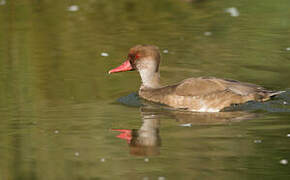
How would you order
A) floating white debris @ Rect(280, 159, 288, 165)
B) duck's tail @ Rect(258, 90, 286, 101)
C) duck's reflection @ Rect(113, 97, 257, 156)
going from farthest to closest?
1. duck's tail @ Rect(258, 90, 286, 101)
2. duck's reflection @ Rect(113, 97, 257, 156)
3. floating white debris @ Rect(280, 159, 288, 165)

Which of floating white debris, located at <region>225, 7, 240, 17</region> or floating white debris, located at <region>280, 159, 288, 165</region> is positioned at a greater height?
floating white debris, located at <region>225, 7, 240, 17</region>

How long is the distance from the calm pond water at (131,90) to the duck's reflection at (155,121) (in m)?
0.02

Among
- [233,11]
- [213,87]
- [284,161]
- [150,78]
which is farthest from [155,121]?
[233,11]

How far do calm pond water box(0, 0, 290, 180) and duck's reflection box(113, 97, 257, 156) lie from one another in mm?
15

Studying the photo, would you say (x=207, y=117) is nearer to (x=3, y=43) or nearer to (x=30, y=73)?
(x=30, y=73)

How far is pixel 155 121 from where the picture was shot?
10.2 meters

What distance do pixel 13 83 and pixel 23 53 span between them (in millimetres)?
2527

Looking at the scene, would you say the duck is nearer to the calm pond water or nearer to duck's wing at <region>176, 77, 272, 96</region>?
duck's wing at <region>176, 77, 272, 96</region>

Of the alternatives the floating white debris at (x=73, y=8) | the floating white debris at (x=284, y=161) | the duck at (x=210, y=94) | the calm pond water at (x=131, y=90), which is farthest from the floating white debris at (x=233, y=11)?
the floating white debris at (x=284, y=161)

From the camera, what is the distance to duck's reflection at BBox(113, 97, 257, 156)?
29.2ft

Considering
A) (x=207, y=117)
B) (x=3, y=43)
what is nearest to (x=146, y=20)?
(x=3, y=43)

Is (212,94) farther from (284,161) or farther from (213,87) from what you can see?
(284,161)

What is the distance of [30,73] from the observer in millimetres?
13156

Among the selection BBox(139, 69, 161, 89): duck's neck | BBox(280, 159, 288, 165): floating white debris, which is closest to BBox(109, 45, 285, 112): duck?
BBox(139, 69, 161, 89): duck's neck
